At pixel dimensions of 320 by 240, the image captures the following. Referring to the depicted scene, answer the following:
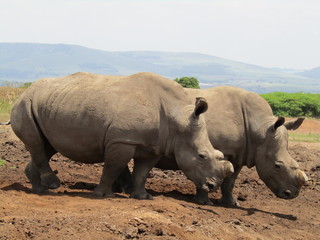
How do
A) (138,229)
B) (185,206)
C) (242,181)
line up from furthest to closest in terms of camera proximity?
(242,181) → (185,206) → (138,229)

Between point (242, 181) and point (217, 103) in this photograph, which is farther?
point (242, 181)

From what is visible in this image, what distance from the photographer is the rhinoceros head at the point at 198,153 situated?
9.31 meters

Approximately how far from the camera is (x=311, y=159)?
15.7m

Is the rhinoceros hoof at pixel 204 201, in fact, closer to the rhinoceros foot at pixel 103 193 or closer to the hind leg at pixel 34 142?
the rhinoceros foot at pixel 103 193

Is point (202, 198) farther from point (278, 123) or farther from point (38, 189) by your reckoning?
point (38, 189)

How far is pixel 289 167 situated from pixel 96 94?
11.7 feet

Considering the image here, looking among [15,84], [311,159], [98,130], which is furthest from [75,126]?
[15,84]

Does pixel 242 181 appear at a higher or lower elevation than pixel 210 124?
lower

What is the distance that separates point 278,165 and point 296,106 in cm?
2263

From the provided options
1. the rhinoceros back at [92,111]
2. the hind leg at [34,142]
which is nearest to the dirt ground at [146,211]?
the hind leg at [34,142]

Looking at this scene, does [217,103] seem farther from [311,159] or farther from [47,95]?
[311,159]

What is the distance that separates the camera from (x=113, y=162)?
922 centimetres

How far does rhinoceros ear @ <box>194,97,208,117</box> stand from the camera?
916cm

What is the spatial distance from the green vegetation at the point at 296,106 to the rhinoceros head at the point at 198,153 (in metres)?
22.5
